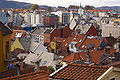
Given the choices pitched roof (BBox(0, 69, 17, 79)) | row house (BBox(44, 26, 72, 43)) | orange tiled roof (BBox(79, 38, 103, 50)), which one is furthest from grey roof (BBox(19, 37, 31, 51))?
pitched roof (BBox(0, 69, 17, 79))

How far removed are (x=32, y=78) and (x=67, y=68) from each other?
141 centimetres

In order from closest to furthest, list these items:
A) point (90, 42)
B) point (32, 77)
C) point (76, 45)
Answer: point (32, 77) → point (90, 42) → point (76, 45)

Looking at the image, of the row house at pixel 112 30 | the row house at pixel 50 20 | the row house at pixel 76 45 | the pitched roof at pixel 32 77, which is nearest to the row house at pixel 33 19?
the row house at pixel 50 20

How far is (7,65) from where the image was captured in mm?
12836

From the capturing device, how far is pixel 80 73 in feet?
29.7

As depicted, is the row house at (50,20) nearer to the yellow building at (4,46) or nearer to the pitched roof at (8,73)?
the yellow building at (4,46)

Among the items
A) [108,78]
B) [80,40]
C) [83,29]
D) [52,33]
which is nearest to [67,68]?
[108,78]

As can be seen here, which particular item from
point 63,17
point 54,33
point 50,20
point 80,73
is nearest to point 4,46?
point 80,73

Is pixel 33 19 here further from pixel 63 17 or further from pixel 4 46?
pixel 4 46

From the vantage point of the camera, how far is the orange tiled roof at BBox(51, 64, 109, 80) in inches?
344

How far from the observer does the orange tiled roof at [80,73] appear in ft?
28.7

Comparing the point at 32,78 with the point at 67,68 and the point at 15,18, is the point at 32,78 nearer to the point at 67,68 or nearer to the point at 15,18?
the point at 67,68

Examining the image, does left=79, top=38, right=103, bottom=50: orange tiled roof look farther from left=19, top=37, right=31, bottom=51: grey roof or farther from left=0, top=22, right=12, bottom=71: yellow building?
left=0, top=22, right=12, bottom=71: yellow building

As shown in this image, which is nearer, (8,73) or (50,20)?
(8,73)
